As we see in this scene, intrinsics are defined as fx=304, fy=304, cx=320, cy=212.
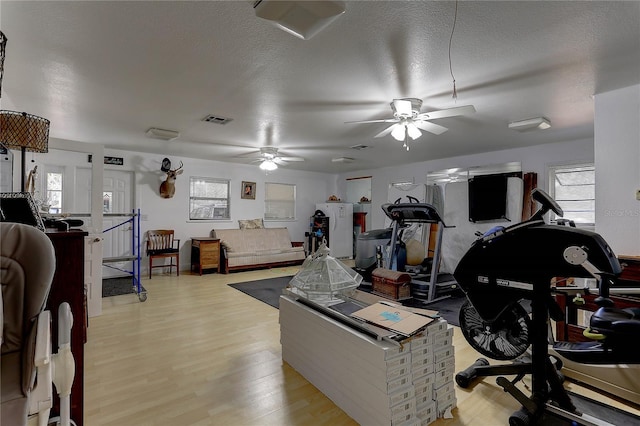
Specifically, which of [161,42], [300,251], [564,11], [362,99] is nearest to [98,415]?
[161,42]

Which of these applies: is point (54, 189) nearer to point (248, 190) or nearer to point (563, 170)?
point (248, 190)

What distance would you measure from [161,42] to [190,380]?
246 cm

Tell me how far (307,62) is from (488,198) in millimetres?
4862

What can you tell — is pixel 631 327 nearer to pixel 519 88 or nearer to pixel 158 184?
pixel 519 88

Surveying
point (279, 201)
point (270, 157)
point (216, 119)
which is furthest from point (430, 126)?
point (279, 201)

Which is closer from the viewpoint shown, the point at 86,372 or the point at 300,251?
the point at 86,372

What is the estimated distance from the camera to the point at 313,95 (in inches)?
120

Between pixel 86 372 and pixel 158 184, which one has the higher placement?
pixel 158 184

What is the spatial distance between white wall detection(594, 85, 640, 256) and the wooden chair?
6449mm

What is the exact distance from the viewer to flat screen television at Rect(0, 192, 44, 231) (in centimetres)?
154

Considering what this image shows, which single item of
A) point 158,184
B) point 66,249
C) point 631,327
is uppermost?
point 158,184

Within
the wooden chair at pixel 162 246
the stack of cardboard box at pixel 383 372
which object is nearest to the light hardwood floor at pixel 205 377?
the stack of cardboard box at pixel 383 372

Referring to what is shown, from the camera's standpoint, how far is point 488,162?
6117 millimetres

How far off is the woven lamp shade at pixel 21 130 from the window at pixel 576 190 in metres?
6.80
